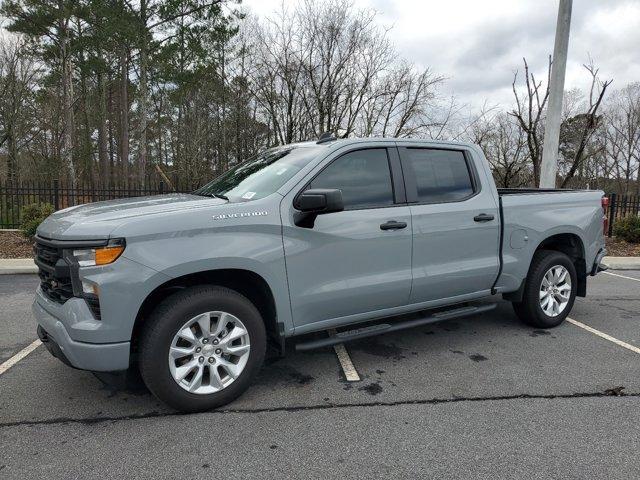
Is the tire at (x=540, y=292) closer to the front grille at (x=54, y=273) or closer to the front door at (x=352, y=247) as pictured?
the front door at (x=352, y=247)

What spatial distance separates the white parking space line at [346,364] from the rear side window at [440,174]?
1543mm

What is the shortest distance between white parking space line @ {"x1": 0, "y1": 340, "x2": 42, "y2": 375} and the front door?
8.39 feet

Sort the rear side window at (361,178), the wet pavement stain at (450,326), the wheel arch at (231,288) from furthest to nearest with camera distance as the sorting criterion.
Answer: the wet pavement stain at (450,326) < the rear side window at (361,178) < the wheel arch at (231,288)

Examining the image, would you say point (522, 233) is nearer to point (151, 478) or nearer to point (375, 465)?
point (375, 465)

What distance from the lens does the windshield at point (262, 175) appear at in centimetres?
356

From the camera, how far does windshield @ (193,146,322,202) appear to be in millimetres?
3557

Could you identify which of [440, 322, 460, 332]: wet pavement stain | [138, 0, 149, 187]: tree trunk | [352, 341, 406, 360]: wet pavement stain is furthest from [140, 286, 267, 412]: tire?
[138, 0, 149, 187]: tree trunk

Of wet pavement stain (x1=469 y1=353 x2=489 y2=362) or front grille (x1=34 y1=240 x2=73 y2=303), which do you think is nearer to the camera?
front grille (x1=34 y1=240 x2=73 y2=303)

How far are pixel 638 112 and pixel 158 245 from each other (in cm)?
4798

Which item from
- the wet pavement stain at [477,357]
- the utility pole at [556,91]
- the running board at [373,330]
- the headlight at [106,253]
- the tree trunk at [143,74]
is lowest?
the wet pavement stain at [477,357]

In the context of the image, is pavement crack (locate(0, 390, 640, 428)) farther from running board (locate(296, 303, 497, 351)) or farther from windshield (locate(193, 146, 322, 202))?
windshield (locate(193, 146, 322, 202))

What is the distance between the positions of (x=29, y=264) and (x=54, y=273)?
262 inches

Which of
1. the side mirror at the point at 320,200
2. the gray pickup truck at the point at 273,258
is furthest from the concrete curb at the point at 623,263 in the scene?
the side mirror at the point at 320,200

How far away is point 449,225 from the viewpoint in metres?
4.09
